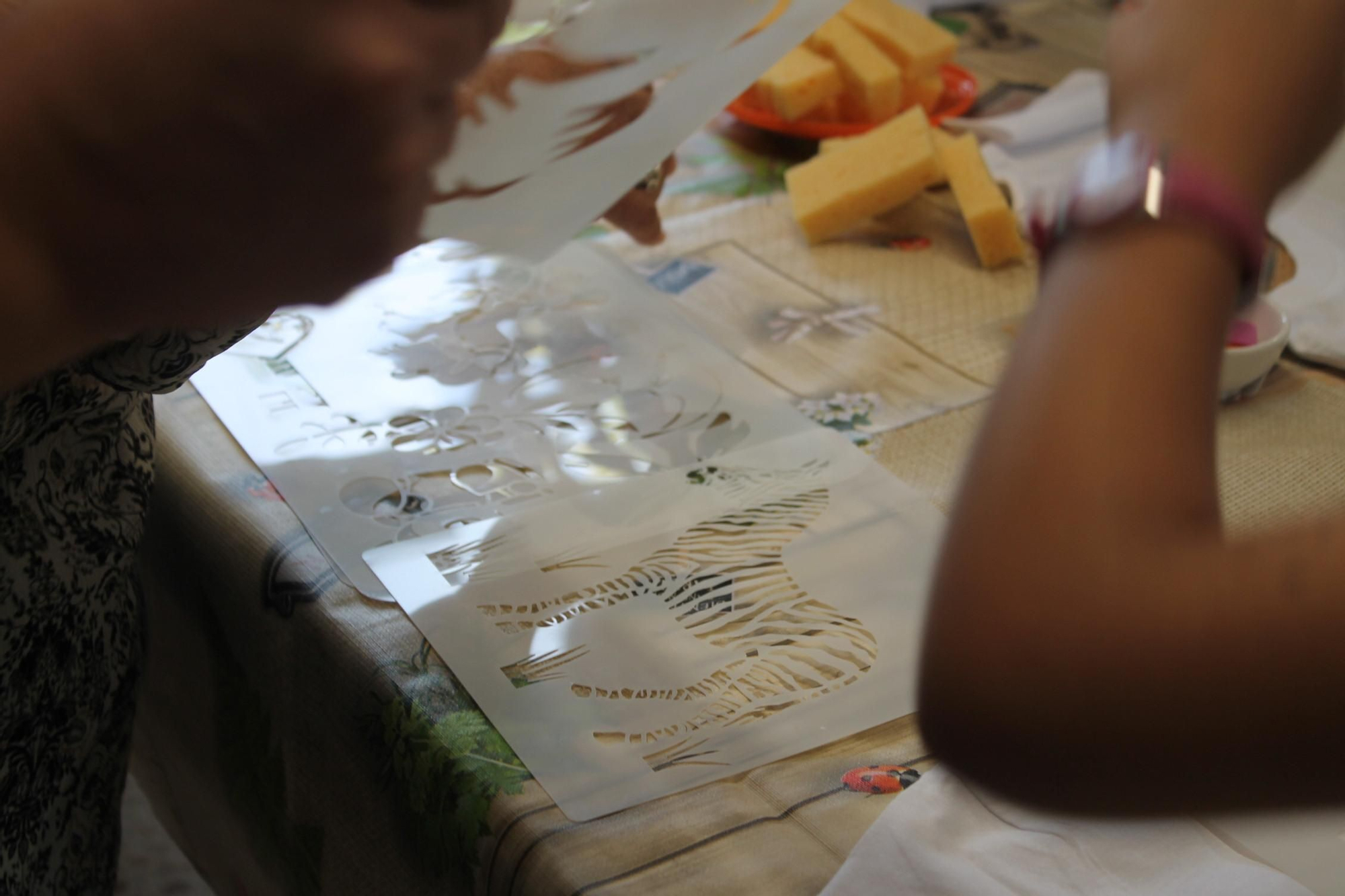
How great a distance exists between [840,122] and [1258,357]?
0.51 metres

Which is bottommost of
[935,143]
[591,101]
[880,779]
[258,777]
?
[258,777]

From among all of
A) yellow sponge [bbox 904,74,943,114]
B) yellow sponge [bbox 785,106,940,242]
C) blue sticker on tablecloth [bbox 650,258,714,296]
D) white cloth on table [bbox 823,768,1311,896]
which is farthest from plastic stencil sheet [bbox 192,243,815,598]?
yellow sponge [bbox 904,74,943,114]

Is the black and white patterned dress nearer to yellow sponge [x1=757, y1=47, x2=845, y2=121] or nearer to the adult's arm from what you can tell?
the adult's arm

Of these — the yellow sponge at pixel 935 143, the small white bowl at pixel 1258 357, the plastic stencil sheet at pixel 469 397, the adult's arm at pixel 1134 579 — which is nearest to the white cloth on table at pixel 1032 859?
the adult's arm at pixel 1134 579

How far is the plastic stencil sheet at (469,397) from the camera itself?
67 centimetres

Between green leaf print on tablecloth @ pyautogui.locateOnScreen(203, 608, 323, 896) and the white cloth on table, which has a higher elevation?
the white cloth on table

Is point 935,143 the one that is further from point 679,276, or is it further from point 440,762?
point 440,762

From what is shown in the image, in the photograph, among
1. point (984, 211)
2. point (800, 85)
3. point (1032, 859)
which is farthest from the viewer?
point (800, 85)

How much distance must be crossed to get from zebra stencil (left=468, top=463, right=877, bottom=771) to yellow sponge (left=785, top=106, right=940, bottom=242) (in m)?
0.38

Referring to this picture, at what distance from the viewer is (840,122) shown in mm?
1122

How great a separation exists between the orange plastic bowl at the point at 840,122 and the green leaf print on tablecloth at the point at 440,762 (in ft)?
2.39

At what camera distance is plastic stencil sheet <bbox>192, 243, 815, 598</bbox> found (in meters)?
0.67

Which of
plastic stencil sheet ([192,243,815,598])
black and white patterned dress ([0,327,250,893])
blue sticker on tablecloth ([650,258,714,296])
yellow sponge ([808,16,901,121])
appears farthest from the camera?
yellow sponge ([808,16,901,121])

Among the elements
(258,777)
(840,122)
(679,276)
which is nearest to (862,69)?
(840,122)
